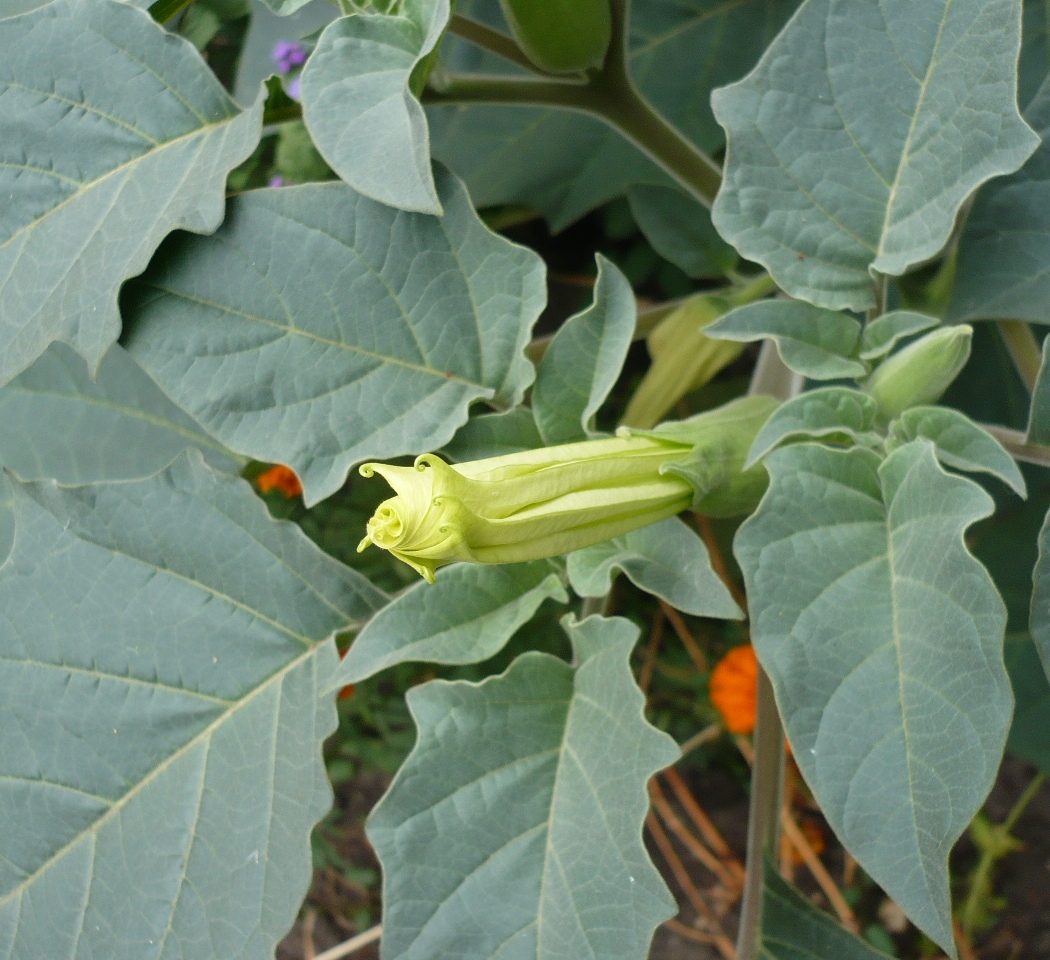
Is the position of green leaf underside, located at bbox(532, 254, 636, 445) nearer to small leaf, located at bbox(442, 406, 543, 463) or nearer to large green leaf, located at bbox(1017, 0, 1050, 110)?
small leaf, located at bbox(442, 406, 543, 463)

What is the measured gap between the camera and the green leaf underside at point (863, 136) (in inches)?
22.8

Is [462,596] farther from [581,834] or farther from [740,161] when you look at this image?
[740,161]

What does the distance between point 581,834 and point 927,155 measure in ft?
1.48

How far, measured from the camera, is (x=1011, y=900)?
110 cm

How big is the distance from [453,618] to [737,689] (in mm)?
551

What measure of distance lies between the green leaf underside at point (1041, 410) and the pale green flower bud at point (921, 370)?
4 centimetres

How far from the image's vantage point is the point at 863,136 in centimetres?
63

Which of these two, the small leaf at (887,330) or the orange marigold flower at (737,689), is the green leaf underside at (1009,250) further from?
the orange marigold flower at (737,689)

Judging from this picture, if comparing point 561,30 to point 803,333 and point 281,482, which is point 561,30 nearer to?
point 803,333

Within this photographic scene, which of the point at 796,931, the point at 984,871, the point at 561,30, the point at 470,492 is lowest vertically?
the point at 984,871

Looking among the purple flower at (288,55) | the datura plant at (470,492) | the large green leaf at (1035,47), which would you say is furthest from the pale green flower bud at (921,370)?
the purple flower at (288,55)

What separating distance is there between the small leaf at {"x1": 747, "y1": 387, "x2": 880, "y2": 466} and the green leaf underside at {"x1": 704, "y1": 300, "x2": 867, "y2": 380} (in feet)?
0.08

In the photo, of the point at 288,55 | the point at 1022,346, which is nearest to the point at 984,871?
the point at 1022,346

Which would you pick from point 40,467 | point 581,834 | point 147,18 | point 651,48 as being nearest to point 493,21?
point 651,48
